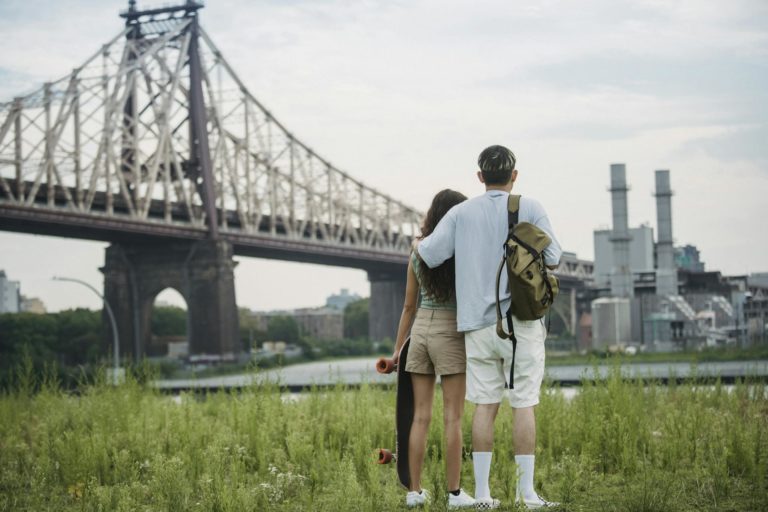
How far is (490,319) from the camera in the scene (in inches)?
205

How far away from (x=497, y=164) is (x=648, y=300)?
2133 inches

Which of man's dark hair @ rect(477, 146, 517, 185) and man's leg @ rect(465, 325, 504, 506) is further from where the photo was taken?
man's dark hair @ rect(477, 146, 517, 185)

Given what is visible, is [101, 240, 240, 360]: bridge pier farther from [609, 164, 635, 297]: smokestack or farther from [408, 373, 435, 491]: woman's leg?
[408, 373, 435, 491]: woman's leg

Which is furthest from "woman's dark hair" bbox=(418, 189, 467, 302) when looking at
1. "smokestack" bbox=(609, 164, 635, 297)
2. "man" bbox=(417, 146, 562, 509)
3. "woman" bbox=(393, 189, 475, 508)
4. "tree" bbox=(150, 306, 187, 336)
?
"tree" bbox=(150, 306, 187, 336)

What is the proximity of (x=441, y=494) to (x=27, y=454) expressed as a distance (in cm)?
391

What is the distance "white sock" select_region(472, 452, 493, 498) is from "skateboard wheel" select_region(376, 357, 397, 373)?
2.06 feet

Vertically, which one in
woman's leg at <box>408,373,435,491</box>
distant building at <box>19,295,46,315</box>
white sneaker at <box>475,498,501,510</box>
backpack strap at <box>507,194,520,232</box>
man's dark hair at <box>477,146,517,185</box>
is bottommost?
white sneaker at <box>475,498,501,510</box>

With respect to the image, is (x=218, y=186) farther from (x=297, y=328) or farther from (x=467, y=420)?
(x=297, y=328)

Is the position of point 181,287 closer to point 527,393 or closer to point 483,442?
point 483,442

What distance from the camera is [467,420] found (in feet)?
26.8

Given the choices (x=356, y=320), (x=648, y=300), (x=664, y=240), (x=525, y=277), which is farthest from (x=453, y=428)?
(x=356, y=320)

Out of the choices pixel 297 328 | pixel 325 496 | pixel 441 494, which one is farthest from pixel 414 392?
pixel 297 328

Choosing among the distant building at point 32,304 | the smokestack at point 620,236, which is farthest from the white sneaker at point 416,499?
the distant building at point 32,304

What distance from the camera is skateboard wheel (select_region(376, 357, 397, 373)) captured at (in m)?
5.68
